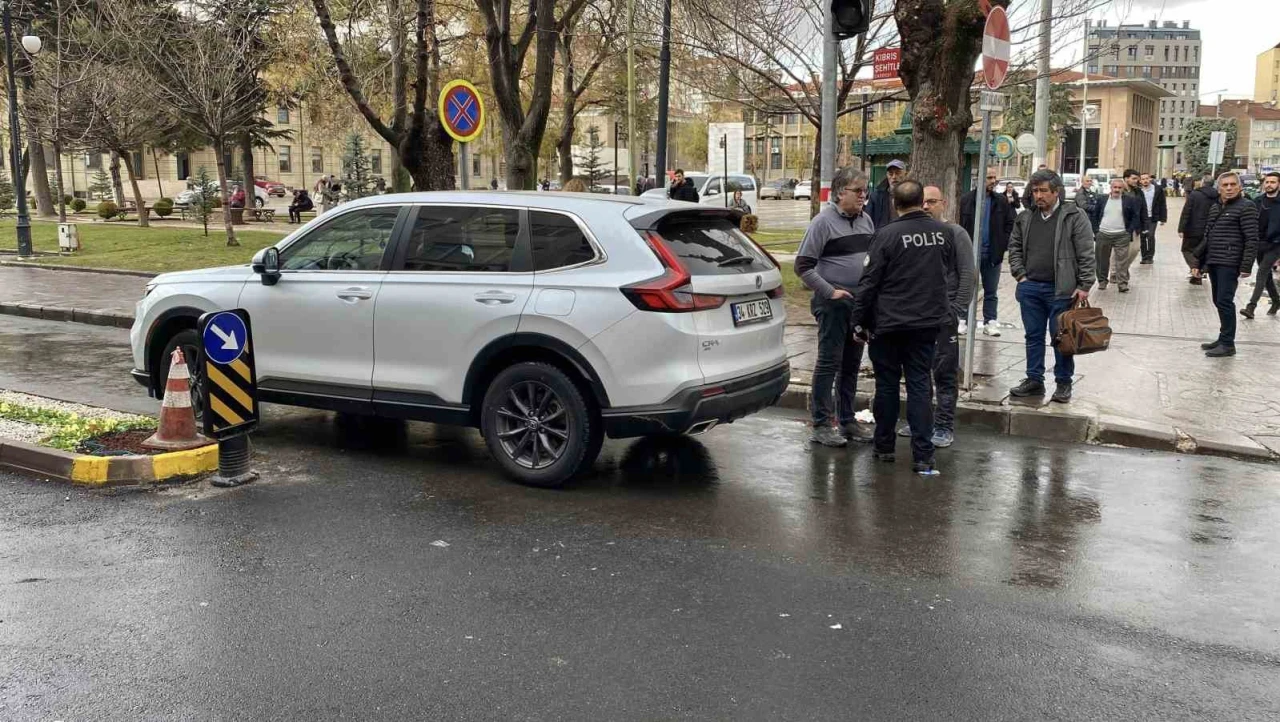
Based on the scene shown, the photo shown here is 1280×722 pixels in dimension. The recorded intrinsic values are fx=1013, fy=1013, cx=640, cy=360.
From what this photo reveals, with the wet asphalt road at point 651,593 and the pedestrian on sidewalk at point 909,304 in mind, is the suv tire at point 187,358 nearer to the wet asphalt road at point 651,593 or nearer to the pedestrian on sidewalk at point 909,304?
the wet asphalt road at point 651,593

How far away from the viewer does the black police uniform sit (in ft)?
20.7

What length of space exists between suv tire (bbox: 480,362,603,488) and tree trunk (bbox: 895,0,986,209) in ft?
21.1

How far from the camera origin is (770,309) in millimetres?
6422

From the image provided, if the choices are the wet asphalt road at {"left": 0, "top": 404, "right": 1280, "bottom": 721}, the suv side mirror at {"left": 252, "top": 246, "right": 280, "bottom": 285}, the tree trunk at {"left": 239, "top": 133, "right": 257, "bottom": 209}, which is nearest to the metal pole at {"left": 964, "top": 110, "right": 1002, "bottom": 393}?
the wet asphalt road at {"left": 0, "top": 404, "right": 1280, "bottom": 721}

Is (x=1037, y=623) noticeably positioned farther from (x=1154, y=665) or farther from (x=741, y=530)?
(x=741, y=530)

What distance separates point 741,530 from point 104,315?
37.8 ft

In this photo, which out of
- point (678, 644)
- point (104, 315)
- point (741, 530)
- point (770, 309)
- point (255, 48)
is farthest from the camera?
point (255, 48)

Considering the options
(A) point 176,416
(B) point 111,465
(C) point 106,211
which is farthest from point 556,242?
(C) point 106,211

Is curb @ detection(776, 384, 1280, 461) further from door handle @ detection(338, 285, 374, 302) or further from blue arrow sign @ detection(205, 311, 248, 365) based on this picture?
blue arrow sign @ detection(205, 311, 248, 365)

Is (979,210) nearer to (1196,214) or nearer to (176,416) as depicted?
(176,416)

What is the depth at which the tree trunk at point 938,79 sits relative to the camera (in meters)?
10.6

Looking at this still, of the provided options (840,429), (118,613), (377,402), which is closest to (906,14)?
(840,429)

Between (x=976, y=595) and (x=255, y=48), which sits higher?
(x=255, y=48)

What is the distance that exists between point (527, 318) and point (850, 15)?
482 centimetres
